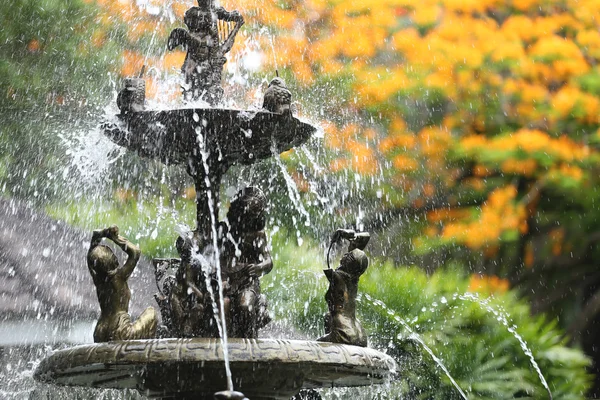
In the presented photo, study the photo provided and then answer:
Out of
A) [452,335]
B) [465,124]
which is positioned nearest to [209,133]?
[452,335]

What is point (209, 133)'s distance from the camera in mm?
5625

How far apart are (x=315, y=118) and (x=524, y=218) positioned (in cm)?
355

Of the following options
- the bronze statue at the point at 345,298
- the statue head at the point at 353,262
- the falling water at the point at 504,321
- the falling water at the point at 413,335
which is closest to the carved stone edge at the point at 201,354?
the bronze statue at the point at 345,298

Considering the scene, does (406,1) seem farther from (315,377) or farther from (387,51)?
(315,377)

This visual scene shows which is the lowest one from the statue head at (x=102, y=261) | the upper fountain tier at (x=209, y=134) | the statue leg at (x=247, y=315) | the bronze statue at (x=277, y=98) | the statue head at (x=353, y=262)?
the statue leg at (x=247, y=315)

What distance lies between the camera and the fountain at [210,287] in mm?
4602

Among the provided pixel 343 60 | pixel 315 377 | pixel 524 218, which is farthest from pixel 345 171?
pixel 315 377

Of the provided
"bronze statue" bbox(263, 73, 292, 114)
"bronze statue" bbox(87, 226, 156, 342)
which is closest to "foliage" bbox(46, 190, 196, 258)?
"bronze statue" bbox(263, 73, 292, 114)

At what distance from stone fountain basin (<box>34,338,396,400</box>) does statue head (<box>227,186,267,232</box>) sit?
1.04 metres

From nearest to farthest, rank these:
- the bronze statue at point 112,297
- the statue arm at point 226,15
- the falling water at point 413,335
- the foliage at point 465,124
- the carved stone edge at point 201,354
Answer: the carved stone edge at point 201,354, the bronze statue at point 112,297, the statue arm at point 226,15, the falling water at point 413,335, the foliage at point 465,124

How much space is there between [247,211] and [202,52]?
4.30ft

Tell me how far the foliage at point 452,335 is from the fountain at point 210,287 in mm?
4177

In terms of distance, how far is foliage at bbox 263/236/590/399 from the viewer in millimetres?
9750

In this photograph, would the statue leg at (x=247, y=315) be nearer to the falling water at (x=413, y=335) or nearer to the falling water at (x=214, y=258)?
the falling water at (x=214, y=258)
